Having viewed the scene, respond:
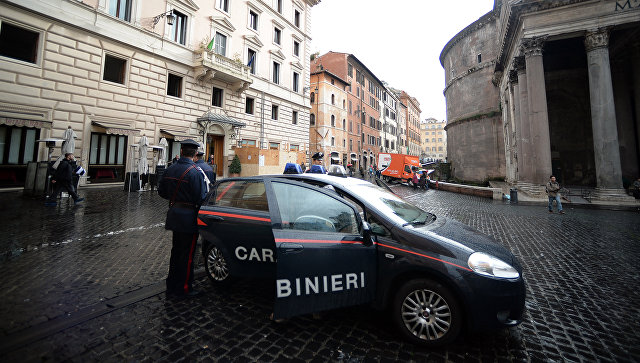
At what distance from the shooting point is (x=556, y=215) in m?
10.3

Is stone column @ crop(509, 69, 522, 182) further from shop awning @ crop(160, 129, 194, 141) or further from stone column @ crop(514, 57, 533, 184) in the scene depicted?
shop awning @ crop(160, 129, 194, 141)

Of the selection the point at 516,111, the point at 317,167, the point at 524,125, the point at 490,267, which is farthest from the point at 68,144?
the point at 516,111

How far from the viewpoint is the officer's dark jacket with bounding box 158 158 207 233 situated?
10.9 feet

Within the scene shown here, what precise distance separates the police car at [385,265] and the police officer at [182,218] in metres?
1.08

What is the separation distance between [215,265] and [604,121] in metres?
18.7

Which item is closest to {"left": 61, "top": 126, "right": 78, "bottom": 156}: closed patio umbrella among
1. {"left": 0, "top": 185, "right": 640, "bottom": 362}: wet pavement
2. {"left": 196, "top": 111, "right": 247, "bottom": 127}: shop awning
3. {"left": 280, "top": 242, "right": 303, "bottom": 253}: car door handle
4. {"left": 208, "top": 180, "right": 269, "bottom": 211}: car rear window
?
{"left": 0, "top": 185, "right": 640, "bottom": 362}: wet pavement

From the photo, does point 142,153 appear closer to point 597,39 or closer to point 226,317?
point 226,317

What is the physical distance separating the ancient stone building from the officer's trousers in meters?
17.5

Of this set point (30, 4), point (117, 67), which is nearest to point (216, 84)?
point (117, 67)

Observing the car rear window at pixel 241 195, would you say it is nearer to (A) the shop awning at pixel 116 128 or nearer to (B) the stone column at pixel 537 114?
(A) the shop awning at pixel 116 128

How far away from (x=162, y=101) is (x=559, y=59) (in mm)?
29855

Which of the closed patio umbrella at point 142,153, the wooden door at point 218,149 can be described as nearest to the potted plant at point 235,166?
the wooden door at point 218,149

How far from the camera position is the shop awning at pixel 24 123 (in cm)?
1053

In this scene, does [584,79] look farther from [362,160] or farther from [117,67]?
[117,67]
